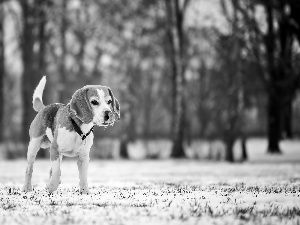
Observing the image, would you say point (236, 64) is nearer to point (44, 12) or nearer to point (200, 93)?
point (44, 12)

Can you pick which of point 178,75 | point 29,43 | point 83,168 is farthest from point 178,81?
point 83,168

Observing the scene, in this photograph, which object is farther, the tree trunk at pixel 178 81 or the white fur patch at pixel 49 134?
the tree trunk at pixel 178 81

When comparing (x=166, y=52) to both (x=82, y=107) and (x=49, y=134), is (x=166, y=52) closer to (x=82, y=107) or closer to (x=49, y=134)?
(x=49, y=134)

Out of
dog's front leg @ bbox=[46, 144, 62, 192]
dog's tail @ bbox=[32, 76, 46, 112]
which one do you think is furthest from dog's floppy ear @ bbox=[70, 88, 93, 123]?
dog's tail @ bbox=[32, 76, 46, 112]

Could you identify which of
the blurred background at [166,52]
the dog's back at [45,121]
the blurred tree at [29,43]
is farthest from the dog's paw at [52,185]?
the blurred tree at [29,43]

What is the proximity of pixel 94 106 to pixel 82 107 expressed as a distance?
202mm

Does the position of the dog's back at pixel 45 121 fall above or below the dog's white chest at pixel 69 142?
above

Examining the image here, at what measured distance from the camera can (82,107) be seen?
22.5 feet

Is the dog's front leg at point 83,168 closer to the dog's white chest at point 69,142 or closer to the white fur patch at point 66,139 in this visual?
the dog's white chest at point 69,142

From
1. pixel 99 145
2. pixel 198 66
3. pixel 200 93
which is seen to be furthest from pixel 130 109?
pixel 198 66

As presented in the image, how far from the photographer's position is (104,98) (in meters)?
6.83

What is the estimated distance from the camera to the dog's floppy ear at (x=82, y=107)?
6828 millimetres

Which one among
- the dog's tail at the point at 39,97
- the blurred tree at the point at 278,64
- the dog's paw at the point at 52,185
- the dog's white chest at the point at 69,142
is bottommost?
the dog's paw at the point at 52,185

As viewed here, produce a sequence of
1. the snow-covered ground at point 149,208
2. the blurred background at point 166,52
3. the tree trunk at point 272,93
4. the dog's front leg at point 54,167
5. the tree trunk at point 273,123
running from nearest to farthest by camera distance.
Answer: the snow-covered ground at point 149,208
the dog's front leg at point 54,167
the blurred background at point 166,52
the tree trunk at point 272,93
the tree trunk at point 273,123
